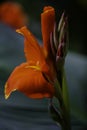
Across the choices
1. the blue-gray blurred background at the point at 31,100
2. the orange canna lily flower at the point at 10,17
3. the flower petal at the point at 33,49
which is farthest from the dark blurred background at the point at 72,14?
the flower petal at the point at 33,49

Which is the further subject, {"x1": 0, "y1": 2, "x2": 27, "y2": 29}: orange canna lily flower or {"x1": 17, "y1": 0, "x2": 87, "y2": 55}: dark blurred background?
{"x1": 17, "y1": 0, "x2": 87, "y2": 55}: dark blurred background

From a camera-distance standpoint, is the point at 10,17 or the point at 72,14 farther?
the point at 72,14

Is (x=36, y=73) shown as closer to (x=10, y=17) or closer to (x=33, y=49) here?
(x=33, y=49)

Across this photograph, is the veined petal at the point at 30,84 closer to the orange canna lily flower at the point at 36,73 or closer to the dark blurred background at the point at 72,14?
the orange canna lily flower at the point at 36,73

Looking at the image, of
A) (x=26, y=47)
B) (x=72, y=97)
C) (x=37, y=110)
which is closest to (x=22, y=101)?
(x=37, y=110)

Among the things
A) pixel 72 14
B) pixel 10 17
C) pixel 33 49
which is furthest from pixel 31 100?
pixel 72 14

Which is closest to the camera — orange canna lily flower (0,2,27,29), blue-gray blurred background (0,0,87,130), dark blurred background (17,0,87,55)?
blue-gray blurred background (0,0,87,130)

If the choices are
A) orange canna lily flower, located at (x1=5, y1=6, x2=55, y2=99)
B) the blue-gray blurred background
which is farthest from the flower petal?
the blue-gray blurred background

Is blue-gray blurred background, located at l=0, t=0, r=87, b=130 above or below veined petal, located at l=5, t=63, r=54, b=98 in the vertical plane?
below

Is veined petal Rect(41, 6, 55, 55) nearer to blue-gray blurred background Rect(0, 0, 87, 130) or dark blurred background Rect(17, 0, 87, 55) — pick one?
blue-gray blurred background Rect(0, 0, 87, 130)
